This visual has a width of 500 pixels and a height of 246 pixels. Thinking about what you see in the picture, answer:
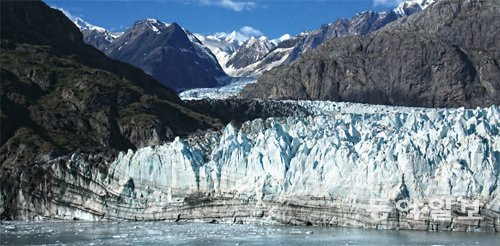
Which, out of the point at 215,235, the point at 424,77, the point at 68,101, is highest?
the point at 424,77

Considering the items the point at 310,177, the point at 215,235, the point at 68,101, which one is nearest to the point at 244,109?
the point at 68,101

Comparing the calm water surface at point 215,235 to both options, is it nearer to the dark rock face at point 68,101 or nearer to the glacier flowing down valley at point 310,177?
the glacier flowing down valley at point 310,177

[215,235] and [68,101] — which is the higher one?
[68,101]

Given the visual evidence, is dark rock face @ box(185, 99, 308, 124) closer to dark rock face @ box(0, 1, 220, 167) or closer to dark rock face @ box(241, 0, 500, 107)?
dark rock face @ box(0, 1, 220, 167)

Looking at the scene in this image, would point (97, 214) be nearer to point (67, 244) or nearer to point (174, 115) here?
point (67, 244)

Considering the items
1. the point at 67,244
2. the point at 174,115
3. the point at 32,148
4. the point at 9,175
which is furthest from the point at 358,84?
the point at 67,244

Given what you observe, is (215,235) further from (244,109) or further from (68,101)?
(244,109)

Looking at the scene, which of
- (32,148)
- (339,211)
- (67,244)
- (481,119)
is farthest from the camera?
(32,148)

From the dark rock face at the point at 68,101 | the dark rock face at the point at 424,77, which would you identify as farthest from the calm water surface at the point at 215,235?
the dark rock face at the point at 424,77
